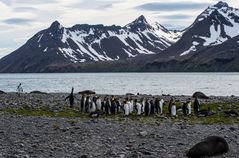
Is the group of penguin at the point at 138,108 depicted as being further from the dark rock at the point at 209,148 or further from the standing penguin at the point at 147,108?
the dark rock at the point at 209,148

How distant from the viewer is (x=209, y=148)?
1734 centimetres

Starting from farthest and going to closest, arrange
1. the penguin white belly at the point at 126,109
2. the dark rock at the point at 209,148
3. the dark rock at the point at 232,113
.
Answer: the penguin white belly at the point at 126,109
the dark rock at the point at 232,113
the dark rock at the point at 209,148

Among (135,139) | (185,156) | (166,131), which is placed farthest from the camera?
(166,131)

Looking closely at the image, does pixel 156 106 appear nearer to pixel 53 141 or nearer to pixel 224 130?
pixel 224 130

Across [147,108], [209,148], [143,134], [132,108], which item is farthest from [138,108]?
[209,148]

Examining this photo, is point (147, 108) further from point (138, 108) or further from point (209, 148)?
point (209, 148)

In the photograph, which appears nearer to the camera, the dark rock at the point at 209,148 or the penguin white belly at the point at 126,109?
the dark rock at the point at 209,148

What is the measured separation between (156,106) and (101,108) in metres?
3.95

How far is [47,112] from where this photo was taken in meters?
32.2

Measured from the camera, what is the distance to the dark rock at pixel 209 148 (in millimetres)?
17141

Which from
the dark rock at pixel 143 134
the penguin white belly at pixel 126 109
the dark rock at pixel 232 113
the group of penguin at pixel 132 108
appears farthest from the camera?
the group of penguin at pixel 132 108

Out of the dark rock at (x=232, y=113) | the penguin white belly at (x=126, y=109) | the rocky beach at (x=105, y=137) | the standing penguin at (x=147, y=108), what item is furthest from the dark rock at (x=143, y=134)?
the dark rock at (x=232, y=113)

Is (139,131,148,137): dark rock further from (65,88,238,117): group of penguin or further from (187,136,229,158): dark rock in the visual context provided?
(65,88,238,117): group of penguin

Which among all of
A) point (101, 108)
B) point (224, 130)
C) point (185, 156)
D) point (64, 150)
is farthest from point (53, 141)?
point (101, 108)
